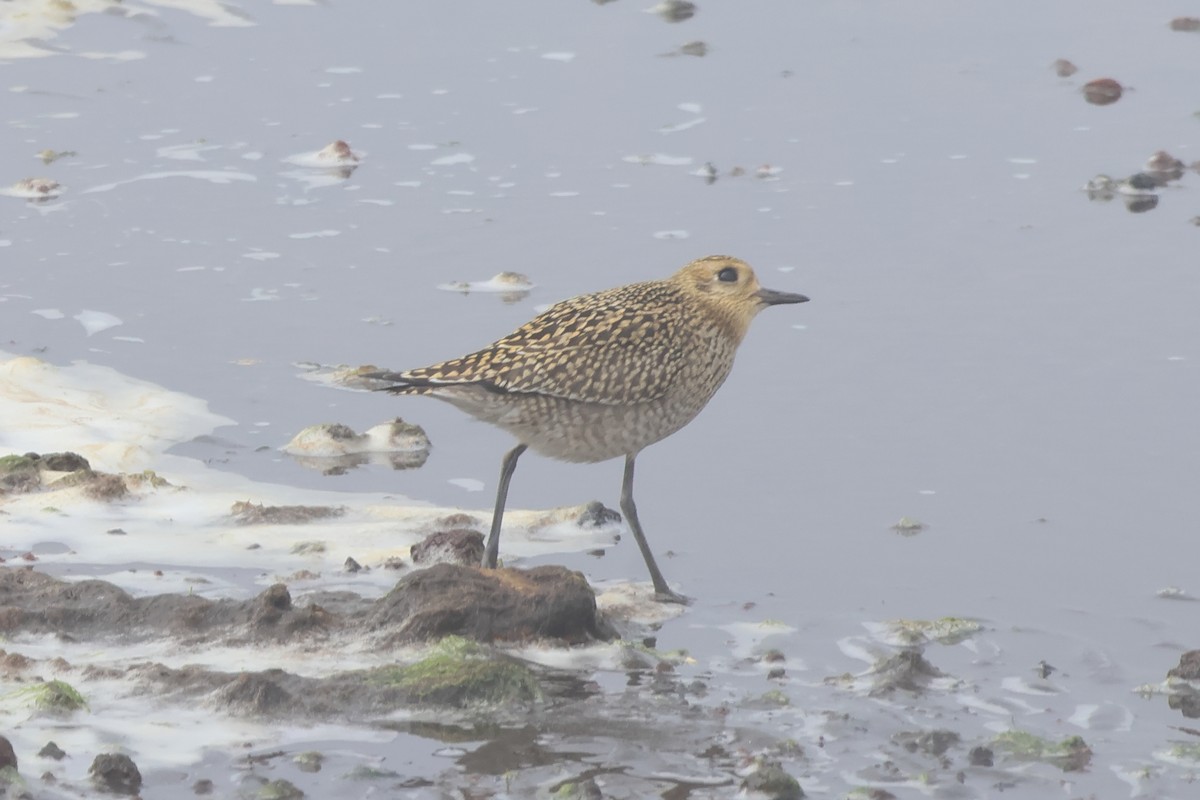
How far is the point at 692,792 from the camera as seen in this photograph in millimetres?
5344

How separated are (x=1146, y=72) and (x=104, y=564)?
8.77m

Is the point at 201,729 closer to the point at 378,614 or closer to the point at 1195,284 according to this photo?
the point at 378,614

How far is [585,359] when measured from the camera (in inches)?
290

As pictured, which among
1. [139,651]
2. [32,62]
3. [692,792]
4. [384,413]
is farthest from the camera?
[32,62]

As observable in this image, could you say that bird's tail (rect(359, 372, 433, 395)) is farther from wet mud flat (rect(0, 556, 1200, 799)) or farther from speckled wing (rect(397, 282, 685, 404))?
wet mud flat (rect(0, 556, 1200, 799))

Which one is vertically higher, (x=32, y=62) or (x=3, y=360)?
(x=32, y=62)

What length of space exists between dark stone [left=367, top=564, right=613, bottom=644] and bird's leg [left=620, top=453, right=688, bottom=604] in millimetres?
534

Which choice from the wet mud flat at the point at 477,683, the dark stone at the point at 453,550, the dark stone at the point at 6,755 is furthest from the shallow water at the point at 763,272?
the dark stone at the point at 453,550

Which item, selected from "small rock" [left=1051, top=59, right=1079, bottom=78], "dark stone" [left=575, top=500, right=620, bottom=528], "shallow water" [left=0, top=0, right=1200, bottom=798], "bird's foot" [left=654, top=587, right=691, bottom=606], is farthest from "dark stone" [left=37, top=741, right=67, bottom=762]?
"small rock" [left=1051, top=59, right=1079, bottom=78]

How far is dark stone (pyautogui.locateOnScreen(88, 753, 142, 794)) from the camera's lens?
17.1ft

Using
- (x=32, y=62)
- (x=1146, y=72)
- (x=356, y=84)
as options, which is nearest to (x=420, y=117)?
(x=356, y=84)

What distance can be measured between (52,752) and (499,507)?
90.3 inches

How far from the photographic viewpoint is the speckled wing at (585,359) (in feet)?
23.8

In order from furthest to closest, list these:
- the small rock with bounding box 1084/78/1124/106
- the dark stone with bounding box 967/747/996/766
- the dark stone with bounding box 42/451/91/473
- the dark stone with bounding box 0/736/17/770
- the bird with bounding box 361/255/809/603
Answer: the small rock with bounding box 1084/78/1124/106 → the dark stone with bounding box 42/451/91/473 → the bird with bounding box 361/255/809/603 → the dark stone with bounding box 967/747/996/766 → the dark stone with bounding box 0/736/17/770
